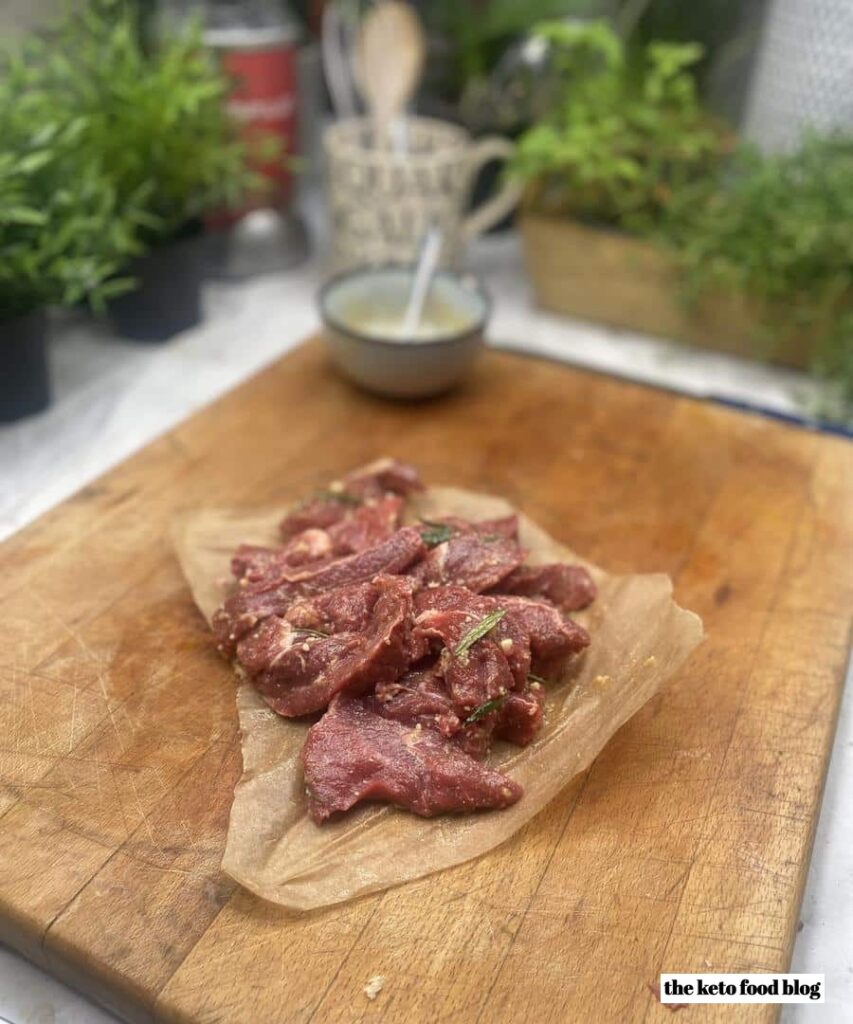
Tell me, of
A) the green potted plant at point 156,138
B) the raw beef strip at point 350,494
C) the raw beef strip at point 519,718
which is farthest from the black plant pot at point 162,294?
the raw beef strip at point 519,718

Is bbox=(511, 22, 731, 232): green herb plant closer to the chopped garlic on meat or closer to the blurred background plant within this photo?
the blurred background plant

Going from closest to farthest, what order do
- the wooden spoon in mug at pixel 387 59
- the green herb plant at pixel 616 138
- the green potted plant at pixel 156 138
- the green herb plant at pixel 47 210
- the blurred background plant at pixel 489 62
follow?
1. the green herb plant at pixel 47 210
2. the green potted plant at pixel 156 138
3. the green herb plant at pixel 616 138
4. the wooden spoon in mug at pixel 387 59
5. the blurred background plant at pixel 489 62

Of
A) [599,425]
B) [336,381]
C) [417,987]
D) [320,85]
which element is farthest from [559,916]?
[320,85]

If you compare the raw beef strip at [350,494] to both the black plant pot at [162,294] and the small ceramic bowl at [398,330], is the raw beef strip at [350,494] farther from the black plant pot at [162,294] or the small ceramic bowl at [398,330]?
the black plant pot at [162,294]

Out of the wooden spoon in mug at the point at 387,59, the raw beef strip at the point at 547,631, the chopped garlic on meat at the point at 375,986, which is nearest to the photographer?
the chopped garlic on meat at the point at 375,986

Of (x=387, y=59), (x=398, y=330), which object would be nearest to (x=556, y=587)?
(x=398, y=330)

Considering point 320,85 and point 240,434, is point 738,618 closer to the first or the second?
point 240,434

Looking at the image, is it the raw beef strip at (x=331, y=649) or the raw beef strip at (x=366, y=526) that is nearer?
the raw beef strip at (x=331, y=649)

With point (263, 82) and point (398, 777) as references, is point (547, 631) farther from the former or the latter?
point (263, 82)
